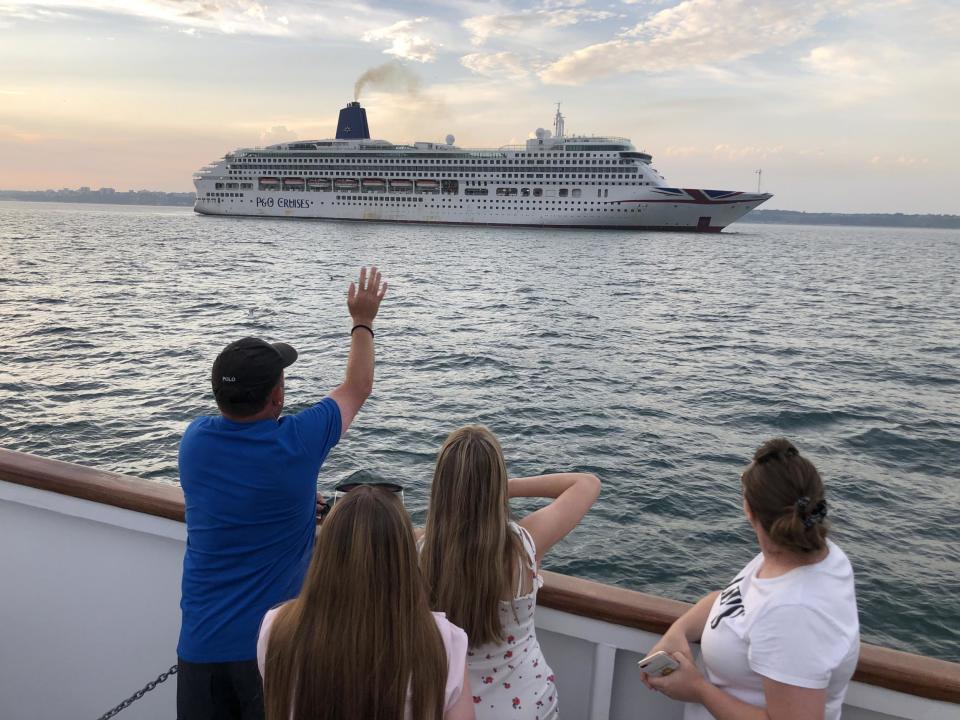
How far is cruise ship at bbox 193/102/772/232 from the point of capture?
5609cm

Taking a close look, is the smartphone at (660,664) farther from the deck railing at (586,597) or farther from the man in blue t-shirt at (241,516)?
the man in blue t-shirt at (241,516)

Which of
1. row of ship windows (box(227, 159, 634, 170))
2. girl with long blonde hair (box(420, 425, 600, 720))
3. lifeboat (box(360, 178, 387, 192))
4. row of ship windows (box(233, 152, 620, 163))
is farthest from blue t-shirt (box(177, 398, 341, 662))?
lifeboat (box(360, 178, 387, 192))

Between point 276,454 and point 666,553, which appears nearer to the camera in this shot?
point 276,454

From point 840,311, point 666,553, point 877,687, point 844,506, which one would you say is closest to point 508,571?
point 877,687

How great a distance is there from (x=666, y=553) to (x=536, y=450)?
248 cm

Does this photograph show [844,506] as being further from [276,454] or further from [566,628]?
[276,454]

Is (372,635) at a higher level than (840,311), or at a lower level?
higher

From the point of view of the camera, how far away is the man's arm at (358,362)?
1.64m

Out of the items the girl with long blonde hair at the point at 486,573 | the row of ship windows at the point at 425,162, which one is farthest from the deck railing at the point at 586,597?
the row of ship windows at the point at 425,162

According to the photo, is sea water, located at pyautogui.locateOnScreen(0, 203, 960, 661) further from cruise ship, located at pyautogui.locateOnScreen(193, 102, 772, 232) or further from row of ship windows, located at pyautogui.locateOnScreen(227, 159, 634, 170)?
row of ship windows, located at pyautogui.locateOnScreen(227, 159, 634, 170)

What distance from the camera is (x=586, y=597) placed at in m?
1.67

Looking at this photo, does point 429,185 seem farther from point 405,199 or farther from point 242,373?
point 242,373

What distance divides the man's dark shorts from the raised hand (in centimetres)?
82

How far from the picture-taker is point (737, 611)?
4.40 feet
